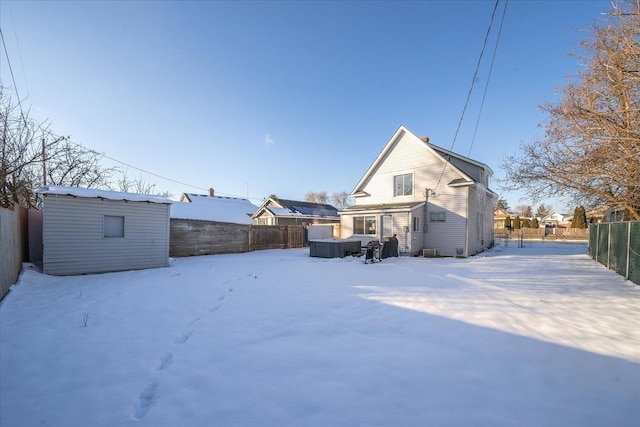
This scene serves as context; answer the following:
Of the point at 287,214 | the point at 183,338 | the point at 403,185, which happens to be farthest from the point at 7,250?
the point at 287,214

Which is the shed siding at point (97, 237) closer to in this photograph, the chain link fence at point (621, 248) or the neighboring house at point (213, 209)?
the neighboring house at point (213, 209)

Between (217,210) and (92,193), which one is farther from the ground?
(92,193)

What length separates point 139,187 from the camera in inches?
1030

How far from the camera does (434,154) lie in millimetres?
16031

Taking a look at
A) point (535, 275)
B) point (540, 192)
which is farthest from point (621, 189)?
point (535, 275)

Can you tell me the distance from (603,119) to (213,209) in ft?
87.1

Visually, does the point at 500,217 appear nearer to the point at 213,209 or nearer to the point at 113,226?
the point at 213,209

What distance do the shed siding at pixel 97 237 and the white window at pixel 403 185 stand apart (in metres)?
13.4

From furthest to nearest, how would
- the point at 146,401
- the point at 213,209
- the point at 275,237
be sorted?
1. the point at 213,209
2. the point at 275,237
3. the point at 146,401

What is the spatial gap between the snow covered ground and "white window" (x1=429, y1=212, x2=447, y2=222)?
→ 29.6 ft

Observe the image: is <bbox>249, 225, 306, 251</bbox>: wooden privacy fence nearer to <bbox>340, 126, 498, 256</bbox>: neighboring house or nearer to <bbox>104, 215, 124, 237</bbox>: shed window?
<bbox>340, 126, 498, 256</bbox>: neighboring house

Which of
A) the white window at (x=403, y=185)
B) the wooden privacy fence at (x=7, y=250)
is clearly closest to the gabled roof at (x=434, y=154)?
the white window at (x=403, y=185)

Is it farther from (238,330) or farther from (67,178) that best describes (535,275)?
(67,178)

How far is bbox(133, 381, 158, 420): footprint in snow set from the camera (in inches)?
102
